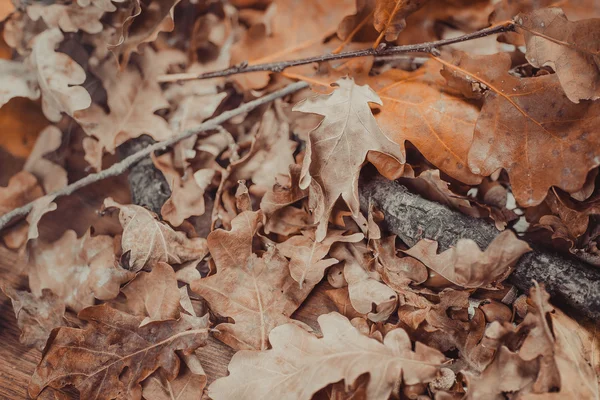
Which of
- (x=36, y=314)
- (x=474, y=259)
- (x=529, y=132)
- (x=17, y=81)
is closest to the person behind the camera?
(x=474, y=259)

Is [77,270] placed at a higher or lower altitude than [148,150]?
lower

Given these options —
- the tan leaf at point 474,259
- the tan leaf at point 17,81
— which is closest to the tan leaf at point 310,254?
the tan leaf at point 474,259

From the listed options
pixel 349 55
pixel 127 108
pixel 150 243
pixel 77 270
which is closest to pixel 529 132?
pixel 349 55

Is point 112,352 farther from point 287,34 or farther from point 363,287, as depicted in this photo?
point 287,34

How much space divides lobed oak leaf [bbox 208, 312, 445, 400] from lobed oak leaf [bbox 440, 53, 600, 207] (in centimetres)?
38

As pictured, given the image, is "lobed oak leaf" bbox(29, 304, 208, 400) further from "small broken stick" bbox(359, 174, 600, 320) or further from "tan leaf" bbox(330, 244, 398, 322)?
"small broken stick" bbox(359, 174, 600, 320)

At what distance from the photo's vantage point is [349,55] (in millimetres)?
1086

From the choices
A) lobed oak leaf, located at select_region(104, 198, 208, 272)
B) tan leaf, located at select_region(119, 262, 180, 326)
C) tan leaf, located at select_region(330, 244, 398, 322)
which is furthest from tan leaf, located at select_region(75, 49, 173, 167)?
tan leaf, located at select_region(330, 244, 398, 322)

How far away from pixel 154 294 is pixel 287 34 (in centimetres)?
70

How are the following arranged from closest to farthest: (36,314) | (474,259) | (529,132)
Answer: (474,259) < (529,132) < (36,314)

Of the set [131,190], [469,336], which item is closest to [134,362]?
[131,190]

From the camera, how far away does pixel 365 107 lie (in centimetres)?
95

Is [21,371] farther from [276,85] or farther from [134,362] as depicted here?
[276,85]

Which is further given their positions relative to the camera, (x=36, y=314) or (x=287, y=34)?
(x=287, y=34)
